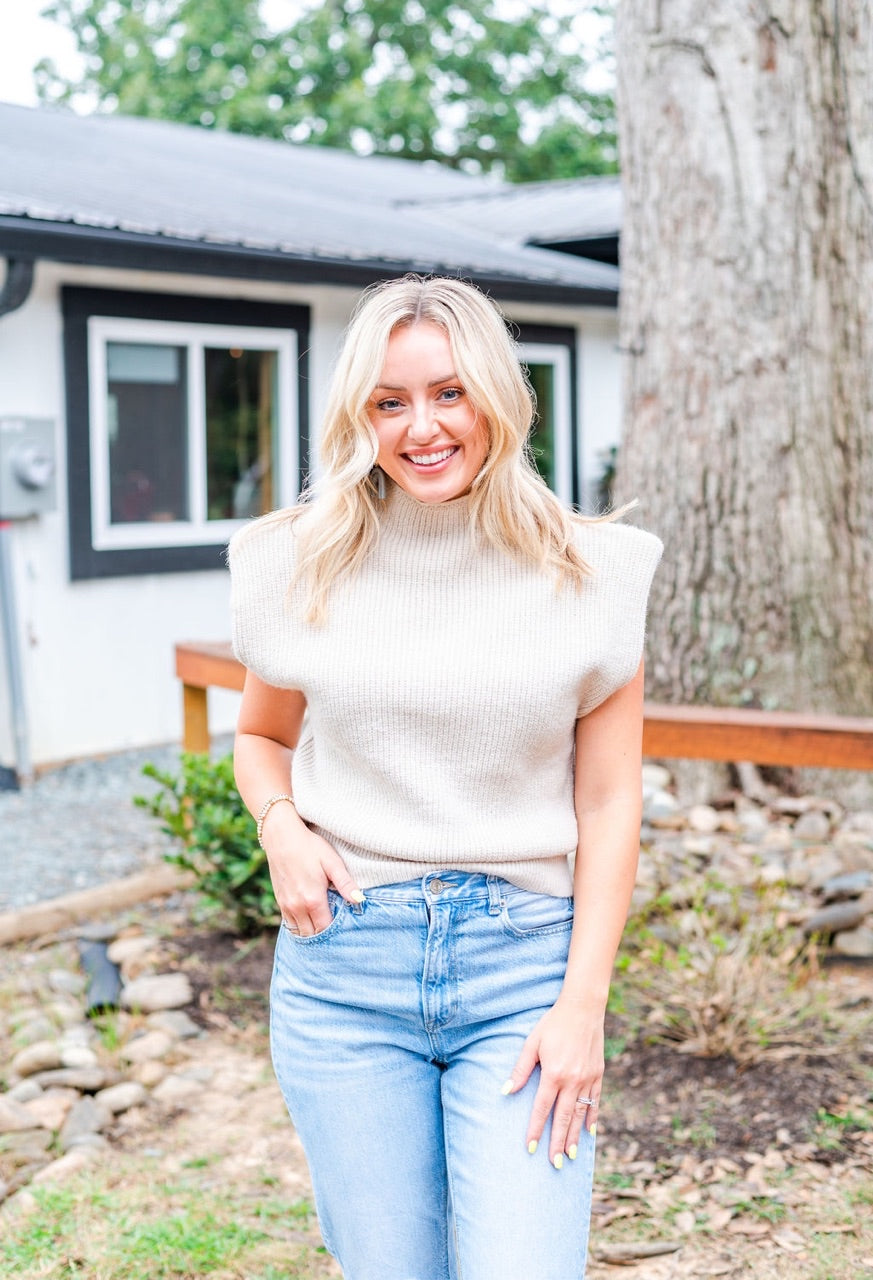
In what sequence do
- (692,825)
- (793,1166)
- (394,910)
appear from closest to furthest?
(394,910), (793,1166), (692,825)

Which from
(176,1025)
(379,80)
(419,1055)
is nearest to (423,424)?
(419,1055)

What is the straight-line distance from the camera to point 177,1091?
349 centimetres

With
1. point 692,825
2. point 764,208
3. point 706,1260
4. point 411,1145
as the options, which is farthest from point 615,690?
point 764,208

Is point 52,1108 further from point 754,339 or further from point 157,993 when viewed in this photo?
point 754,339

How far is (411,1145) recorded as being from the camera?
1769mm

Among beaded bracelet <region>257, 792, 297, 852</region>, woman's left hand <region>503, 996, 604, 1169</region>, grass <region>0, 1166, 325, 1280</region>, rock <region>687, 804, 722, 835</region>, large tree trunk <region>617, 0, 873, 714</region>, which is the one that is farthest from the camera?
large tree trunk <region>617, 0, 873, 714</region>

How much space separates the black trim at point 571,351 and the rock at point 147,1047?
23.0 ft

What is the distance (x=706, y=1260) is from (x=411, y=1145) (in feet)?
3.87

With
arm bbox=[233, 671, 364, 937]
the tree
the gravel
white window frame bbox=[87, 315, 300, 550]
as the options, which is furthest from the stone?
the tree

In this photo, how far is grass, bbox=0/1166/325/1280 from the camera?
8.69 feet

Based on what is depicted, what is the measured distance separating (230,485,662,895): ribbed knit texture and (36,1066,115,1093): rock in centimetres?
197

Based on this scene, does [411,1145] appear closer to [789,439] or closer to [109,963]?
[109,963]

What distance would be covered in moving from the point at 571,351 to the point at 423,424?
888 cm

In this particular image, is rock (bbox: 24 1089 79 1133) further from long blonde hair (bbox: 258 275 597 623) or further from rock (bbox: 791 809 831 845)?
rock (bbox: 791 809 831 845)
